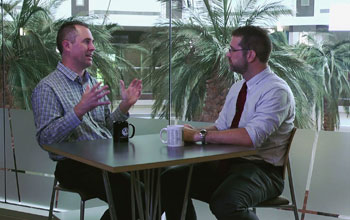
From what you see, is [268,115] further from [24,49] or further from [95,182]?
[24,49]

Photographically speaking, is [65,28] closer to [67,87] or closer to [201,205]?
[67,87]

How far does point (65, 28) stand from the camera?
369 cm

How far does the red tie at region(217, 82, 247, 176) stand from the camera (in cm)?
327

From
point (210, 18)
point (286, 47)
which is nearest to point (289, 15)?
point (286, 47)

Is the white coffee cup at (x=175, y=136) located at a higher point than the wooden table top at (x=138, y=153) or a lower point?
higher

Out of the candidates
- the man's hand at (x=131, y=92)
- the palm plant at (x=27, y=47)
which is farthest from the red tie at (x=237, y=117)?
the palm plant at (x=27, y=47)

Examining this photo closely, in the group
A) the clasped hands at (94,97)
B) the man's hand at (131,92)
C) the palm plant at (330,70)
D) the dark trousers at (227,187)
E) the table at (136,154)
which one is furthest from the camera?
the palm plant at (330,70)

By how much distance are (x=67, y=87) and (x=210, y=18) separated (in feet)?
4.38

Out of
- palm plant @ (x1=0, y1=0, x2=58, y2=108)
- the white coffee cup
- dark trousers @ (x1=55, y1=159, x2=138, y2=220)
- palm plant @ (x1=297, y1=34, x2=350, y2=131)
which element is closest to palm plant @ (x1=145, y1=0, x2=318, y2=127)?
palm plant @ (x1=297, y1=34, x2=350, y2=131)

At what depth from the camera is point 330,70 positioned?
12.8ft

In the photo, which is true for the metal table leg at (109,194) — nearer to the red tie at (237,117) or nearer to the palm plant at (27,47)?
the red tie at (237,117)

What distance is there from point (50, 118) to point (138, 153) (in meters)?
0.78

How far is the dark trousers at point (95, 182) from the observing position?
10.4 feet

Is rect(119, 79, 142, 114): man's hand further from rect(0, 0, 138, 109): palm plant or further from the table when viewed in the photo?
rect(0, 0, 138, 109): palm plant
